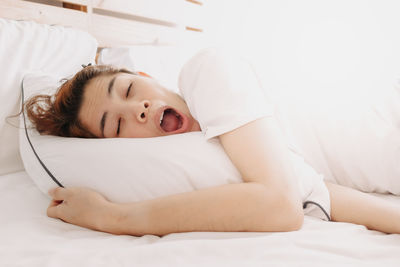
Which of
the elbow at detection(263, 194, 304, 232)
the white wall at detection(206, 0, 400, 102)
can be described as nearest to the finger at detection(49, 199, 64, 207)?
the elbow at detection(263, 194, 304, 232)

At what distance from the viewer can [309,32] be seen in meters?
2.90

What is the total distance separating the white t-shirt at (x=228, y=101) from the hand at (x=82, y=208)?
0.92ft

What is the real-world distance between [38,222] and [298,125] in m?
0.79

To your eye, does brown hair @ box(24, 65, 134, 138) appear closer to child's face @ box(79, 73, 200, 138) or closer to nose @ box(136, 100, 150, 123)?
child's face @ box(79, 73, 200, 138)

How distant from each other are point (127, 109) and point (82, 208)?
288mm

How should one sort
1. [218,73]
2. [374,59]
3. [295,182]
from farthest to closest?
[374,59]
[218,73]
[295,182]

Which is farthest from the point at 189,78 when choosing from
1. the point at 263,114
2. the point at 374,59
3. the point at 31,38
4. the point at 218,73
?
the point at 374,59

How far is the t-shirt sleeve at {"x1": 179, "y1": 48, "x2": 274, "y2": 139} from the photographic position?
677 millimetres

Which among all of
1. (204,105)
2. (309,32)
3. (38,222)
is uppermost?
(309,32)

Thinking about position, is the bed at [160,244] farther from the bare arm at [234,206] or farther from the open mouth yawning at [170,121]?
the open mouth yawning at [170,121]

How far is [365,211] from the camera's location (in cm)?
71

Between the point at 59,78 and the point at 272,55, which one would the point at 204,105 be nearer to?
the point at 59,78

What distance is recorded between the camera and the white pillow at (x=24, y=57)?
36.4 inches

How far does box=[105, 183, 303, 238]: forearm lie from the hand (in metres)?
0.07
